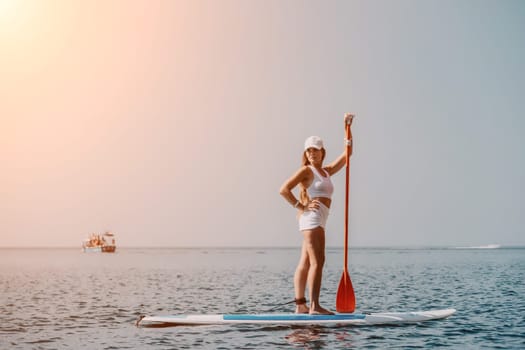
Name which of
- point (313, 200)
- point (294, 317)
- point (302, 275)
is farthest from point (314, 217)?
point (294, 317)

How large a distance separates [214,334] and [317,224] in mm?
2608

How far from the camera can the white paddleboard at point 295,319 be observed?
11.0 meters

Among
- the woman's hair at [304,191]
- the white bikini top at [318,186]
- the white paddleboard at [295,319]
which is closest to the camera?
the white bikini top at [318,186]

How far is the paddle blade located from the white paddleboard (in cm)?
42

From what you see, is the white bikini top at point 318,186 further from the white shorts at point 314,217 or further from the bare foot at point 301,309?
the bare foot at point 301,309

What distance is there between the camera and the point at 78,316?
1550 centimetres

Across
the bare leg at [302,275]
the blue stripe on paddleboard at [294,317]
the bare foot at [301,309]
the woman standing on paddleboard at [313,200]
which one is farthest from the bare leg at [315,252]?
the bare foot at [301,309]

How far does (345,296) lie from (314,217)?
1992 millimetres

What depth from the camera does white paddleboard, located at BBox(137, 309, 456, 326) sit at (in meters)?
11.0

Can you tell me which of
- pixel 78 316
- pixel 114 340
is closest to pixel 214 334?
pixel 114 340

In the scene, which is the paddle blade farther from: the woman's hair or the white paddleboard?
the woman's hair

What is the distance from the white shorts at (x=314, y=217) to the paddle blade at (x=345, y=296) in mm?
1431

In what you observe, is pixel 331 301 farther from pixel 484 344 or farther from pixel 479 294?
pixel 484 344

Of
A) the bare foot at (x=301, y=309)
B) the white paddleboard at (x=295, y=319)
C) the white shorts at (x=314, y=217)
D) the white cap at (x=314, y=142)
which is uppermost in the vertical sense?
the white cap at (x=314, y=142)
